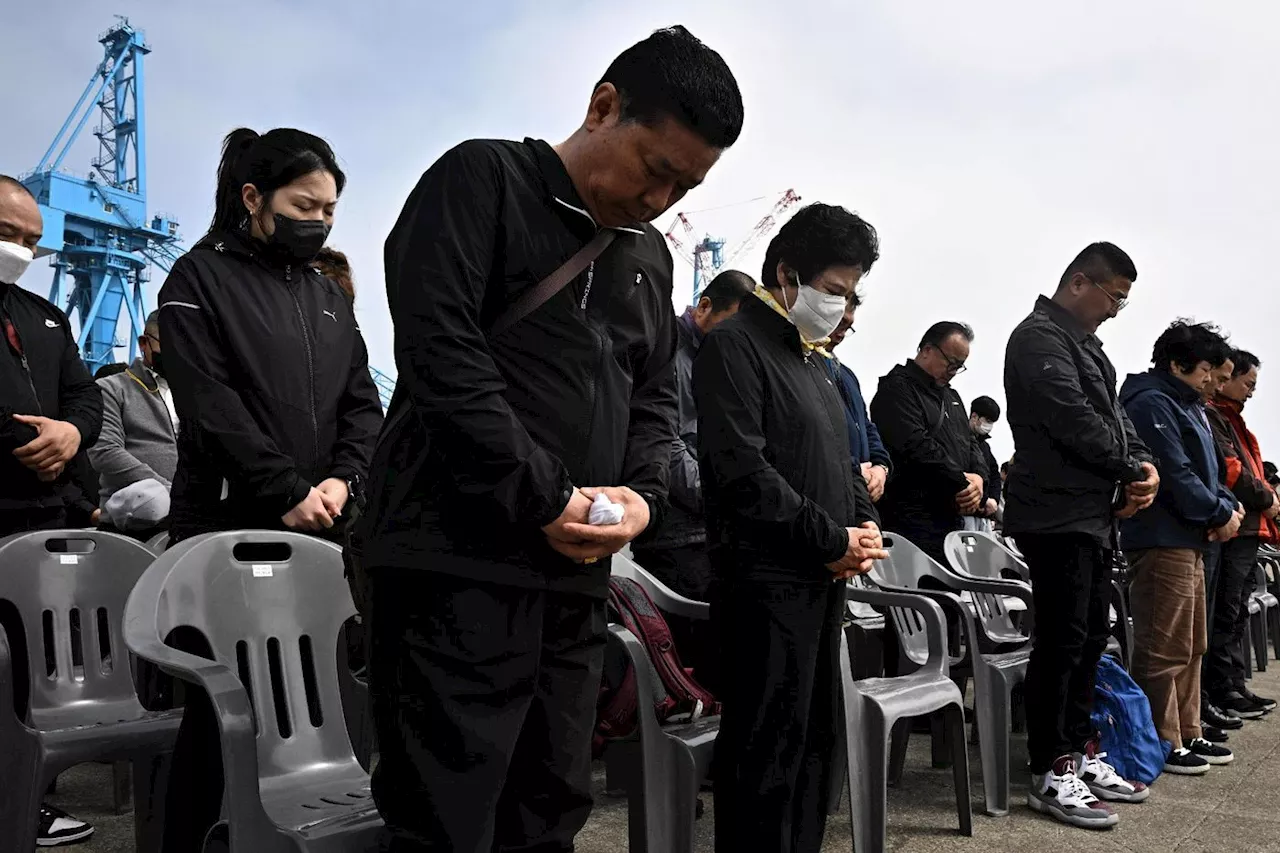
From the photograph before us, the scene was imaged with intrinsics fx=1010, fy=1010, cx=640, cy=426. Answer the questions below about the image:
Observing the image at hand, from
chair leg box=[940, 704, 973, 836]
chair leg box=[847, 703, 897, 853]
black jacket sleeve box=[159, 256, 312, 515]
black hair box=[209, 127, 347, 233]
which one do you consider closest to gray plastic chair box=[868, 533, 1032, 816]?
chair leg box=[940, 704, 973, 836]

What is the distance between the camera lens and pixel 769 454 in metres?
2.44

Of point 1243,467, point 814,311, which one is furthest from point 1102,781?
point 1243,467

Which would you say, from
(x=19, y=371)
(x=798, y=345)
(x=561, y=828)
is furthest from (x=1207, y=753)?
(x=19, y=371)

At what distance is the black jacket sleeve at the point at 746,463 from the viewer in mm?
2270

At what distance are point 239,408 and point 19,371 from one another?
124 cm

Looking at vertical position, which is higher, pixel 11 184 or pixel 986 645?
pixel 11 184

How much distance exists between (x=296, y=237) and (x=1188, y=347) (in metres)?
3.89

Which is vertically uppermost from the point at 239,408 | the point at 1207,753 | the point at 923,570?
the point at 239,408

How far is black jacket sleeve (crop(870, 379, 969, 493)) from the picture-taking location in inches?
183

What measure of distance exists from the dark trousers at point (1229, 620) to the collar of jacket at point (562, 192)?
4.93 m

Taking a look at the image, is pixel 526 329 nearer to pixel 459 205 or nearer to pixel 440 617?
pixel 459 205

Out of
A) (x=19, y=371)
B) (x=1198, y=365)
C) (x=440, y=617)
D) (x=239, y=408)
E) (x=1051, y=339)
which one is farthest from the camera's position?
(x=1198, y=365)

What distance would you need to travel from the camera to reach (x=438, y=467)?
1396mm

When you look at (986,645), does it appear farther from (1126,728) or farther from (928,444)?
(928,444)
